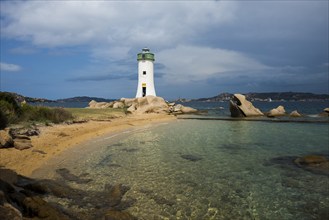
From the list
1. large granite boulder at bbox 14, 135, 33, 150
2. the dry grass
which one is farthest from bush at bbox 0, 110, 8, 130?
the dry grass

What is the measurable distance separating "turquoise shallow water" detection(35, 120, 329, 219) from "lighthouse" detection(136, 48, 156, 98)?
110 ft

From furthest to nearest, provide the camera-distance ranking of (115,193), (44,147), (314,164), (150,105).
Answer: (150,105) < (44,147) < (314,164) < (115,193)

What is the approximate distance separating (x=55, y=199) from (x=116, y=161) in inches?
189

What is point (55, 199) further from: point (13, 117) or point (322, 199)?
point (13, 117)

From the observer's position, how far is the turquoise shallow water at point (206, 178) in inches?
275

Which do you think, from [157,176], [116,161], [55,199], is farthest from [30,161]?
[157,176]

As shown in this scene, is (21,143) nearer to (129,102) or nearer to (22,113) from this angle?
(22,113)

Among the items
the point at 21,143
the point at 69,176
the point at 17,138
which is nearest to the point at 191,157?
the point at 69,176

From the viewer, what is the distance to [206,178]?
941 centimetres

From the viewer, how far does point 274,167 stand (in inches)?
432

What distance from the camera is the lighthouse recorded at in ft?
161

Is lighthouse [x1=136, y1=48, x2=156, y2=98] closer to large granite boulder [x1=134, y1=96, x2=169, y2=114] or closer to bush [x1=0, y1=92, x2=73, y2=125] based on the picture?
large granite boulder [x1=134, y1=96, x2=169, y2=114]

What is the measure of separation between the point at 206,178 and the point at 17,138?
9055 millimetres

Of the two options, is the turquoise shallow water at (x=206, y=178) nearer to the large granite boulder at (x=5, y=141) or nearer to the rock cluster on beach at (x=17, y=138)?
the rock cluster on beach at (x=17, y=138)
